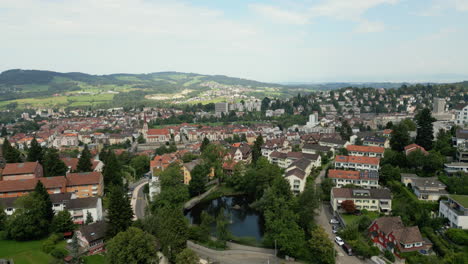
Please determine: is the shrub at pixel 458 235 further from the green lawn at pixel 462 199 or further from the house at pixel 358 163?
the house at pixel 358 163

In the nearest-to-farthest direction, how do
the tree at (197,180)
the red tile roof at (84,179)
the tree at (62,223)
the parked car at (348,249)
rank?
the parked car at (348,249) < the tree at (62,223) < the red tile roof at (84,179) < the tree at (197,180)

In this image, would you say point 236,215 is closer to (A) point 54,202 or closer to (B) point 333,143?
(A) point 54,202

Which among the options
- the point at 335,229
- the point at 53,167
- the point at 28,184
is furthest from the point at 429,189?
the point at 53,167

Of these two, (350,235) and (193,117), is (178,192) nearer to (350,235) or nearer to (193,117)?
(350,235)

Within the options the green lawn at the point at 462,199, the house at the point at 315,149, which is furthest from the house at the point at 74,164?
the green lawn at the point at 462,199

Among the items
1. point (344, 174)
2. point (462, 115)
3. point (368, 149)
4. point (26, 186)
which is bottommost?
point (26, 186)
